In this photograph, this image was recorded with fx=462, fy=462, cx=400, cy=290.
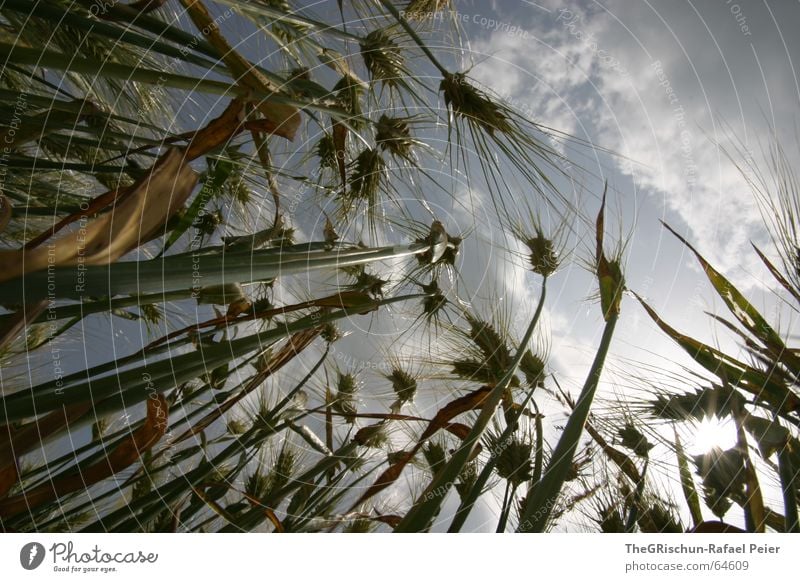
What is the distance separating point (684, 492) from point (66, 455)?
3.16ft

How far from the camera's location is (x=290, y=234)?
1254 millimetres

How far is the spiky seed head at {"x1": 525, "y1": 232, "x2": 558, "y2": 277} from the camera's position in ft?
2.97

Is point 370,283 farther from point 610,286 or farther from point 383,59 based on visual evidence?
point 610,286

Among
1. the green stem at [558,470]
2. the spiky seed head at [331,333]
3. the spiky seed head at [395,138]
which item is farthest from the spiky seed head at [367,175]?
the green stem at [558,470]

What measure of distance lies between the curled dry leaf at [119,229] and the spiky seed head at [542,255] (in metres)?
0.69

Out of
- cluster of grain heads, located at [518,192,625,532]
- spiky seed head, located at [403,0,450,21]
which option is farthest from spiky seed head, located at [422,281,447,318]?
cluster of grain heads, located at [518,192,625,532]

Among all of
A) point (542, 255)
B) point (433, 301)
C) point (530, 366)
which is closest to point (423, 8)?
point (542, 255)

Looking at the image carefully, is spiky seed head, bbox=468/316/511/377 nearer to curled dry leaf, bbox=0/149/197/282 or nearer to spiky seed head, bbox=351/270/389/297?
spiky seed head, bbox=351/270/389/297

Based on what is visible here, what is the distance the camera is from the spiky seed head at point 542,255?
905 millimetres

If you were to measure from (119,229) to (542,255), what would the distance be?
30.0 inches

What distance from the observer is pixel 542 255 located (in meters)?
0.92
